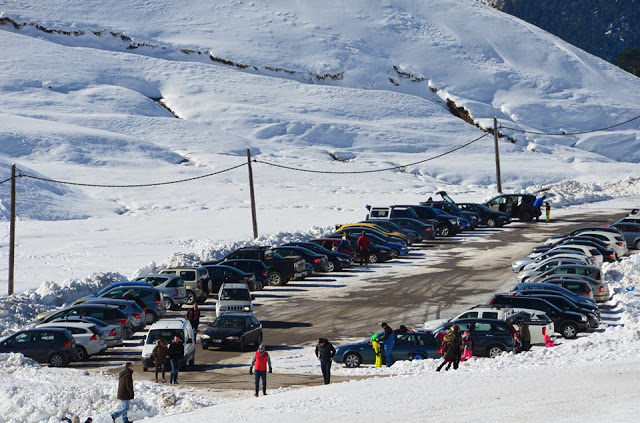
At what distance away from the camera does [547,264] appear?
3884 centimetres

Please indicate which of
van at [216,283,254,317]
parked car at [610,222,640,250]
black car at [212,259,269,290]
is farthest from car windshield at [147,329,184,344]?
parked car at [610,222,640,250]

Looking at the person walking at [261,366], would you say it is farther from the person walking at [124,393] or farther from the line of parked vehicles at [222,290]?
the line of parked vehicles at [222,290]

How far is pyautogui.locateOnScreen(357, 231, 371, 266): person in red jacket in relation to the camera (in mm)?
45719

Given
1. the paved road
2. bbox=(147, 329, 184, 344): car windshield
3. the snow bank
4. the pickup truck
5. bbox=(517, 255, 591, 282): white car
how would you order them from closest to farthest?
the snow bank
bbox=(147, 329, 184, 344): car windshield
the paved road
bbox=(517, 255, 591, 282): white car
the pickup truck

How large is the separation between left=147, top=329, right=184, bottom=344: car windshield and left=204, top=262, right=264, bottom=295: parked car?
11311mm

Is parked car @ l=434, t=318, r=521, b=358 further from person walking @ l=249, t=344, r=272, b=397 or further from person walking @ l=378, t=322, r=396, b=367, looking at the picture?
person walking @ l=249, t=344, r=272, b=397

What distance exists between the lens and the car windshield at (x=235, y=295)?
34188 millimetres

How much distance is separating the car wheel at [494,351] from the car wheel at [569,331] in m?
4.29

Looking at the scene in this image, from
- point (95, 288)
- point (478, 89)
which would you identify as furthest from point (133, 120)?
point (95, 288)

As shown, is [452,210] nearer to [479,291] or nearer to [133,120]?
[479,291]

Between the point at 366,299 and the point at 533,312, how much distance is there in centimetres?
940

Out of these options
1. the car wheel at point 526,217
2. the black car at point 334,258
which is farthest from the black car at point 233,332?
the car wheel at point 526,217

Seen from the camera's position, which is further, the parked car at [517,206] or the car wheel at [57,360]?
the parked car at [517,206]

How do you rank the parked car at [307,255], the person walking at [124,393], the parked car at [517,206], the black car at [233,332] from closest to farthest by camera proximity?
the person walking at [124,393] < the black car at [233,332] < the parked car at [307,255] < the parked car at [517,206]
